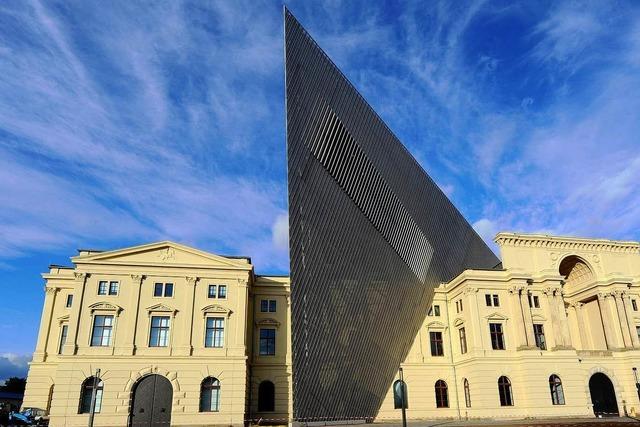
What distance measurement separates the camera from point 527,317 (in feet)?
152

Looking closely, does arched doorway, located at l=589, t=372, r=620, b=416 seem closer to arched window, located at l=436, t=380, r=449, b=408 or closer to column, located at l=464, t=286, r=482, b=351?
column, located at l=464, t=286, r=482, b=351

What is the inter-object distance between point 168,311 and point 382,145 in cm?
2389

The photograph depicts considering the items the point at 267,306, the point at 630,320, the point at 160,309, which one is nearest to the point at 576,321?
the point at 630,320

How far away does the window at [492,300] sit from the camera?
4697 cm

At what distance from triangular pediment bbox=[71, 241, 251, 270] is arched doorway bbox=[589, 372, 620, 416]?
3537 cm

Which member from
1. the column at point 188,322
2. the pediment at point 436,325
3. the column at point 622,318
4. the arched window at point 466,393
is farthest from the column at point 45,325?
the column at point 622,318

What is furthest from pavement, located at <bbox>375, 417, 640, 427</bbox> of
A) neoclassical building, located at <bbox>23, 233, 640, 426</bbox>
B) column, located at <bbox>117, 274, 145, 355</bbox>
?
column, located at <bbox>117, 274, 145, 355</bbox>

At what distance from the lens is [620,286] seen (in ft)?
162

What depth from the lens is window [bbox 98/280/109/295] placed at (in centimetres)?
4231

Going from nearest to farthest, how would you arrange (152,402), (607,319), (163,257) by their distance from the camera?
(152,402) < (163,257) < (607,319)

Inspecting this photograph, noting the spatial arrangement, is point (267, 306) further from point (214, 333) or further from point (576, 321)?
point (576, 321)

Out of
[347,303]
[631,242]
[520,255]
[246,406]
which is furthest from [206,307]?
[631,242]

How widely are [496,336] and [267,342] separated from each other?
22.1 meters

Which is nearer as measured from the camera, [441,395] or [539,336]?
[539,336]
